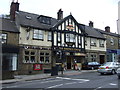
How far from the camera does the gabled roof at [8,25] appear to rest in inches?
862

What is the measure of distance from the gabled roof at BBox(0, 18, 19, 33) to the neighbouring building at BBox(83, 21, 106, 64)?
45.4 feet

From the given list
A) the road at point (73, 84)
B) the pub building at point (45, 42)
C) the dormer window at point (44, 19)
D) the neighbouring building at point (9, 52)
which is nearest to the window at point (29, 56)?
the pub building at point (45, 42)

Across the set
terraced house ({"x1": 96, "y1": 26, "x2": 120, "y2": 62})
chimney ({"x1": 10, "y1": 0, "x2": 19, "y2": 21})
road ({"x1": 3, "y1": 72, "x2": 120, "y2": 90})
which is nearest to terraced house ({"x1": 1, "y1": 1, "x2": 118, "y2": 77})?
chimney ({"x1": 10, "y1": 0, "x2": 19, "y2": 21})

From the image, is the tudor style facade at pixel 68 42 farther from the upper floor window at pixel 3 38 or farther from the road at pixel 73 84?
the road at pixel 73 84

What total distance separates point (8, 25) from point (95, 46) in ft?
58.2

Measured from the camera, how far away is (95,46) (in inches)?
1281

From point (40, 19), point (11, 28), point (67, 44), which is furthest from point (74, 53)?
point (11, 28)

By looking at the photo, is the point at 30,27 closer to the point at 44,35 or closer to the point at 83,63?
the point at 44,35

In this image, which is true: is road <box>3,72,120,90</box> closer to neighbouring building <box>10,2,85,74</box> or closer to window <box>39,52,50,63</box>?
neighbouring building <box>10,2,85,74</box>

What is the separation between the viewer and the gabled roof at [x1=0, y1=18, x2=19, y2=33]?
21898 millimetres

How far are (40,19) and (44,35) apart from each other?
317cm

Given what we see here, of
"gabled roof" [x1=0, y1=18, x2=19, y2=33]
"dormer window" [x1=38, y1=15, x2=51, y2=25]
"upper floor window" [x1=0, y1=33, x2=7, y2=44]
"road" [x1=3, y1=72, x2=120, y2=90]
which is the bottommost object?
"road" [x1=3, y1=72, x2=120, y2=90]

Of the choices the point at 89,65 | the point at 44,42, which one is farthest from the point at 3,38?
the point at 89,65

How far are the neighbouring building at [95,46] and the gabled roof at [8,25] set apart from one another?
13853 mm
